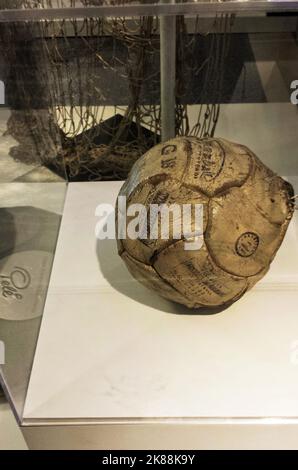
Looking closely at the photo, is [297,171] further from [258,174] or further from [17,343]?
[17,343]

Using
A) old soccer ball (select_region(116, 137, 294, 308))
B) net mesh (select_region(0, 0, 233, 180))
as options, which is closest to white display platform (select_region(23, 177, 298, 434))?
old soccer ball (select_region(116, 137, 294, 308))

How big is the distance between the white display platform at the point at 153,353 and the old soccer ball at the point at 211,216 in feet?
0.47

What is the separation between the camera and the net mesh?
1.50 m

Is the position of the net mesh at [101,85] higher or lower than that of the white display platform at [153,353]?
higher

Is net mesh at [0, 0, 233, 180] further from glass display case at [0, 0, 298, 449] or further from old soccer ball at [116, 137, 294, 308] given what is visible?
old soccer ball at [116, 137, 294, 308]

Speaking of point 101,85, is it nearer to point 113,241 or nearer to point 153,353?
point 113,241

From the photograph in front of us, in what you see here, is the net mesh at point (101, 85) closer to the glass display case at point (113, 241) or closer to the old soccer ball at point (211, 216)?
the glass display case at point (113, 241)

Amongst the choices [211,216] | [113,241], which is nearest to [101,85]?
[113,241]

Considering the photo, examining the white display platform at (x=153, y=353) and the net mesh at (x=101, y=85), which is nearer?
the white display platform at (x=153, y=353)

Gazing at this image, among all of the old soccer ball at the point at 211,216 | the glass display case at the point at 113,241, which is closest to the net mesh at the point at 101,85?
the glass display case at the point at 113,241

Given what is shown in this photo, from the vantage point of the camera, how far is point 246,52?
1.55 meters

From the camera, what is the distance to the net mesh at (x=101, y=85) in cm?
150

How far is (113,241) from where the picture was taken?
156 centimetres

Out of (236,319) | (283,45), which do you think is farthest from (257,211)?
(283,45)
